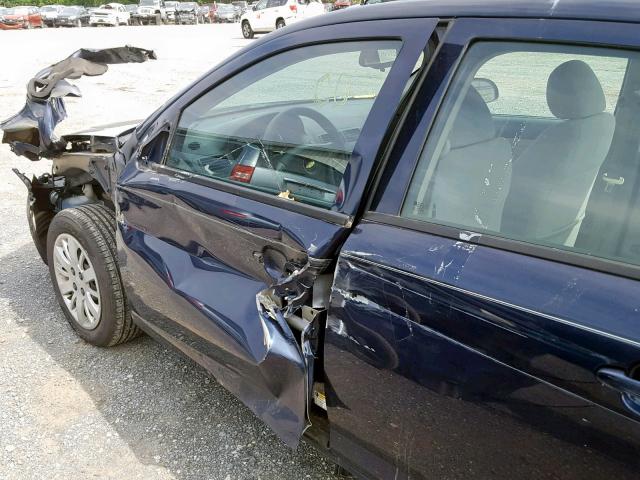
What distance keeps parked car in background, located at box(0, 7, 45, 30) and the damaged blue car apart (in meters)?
37.6

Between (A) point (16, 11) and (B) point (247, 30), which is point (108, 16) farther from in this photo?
(B) point (247, 30)

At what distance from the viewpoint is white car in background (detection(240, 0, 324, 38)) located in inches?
900

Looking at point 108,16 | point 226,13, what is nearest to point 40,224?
point 108,16

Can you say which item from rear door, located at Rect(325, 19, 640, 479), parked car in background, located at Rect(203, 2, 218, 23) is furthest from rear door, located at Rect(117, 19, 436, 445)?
parked car in background, located at Rect(203, 2, 218, 23)

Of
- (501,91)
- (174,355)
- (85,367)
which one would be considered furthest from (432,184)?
(85,367)

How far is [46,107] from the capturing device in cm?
320

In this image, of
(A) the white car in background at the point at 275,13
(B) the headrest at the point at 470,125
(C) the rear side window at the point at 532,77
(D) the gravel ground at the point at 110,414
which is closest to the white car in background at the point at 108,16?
(A) the white car in background at the point at 275,13

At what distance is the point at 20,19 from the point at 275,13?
64.1 ft

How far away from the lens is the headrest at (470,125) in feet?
5.13

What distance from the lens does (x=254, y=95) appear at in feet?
7.37

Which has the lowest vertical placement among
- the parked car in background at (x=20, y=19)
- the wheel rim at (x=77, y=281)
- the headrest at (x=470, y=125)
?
the wheel rim at (x=77, y=281)

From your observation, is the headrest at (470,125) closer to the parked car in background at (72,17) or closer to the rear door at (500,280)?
the rear door at (500,280)

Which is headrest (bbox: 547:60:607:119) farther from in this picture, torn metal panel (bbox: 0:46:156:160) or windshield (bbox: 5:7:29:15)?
windshield (bbox: 5:7:29:15)

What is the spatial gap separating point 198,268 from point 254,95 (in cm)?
72
